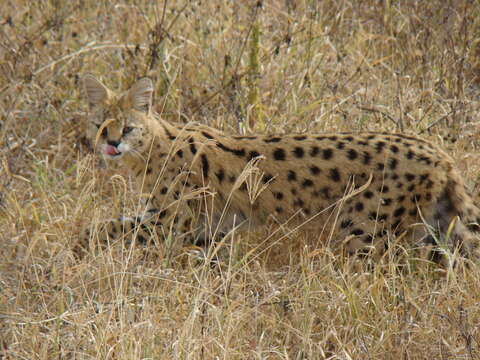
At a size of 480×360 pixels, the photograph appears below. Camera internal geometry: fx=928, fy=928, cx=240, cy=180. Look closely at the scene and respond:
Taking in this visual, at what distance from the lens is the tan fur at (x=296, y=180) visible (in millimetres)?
5219

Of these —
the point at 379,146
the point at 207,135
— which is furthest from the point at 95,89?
the point at 379,146

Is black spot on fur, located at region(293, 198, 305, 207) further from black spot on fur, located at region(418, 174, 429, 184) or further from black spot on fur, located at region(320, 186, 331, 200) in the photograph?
black spot on fur, located at region(418, 174, 429, 184)

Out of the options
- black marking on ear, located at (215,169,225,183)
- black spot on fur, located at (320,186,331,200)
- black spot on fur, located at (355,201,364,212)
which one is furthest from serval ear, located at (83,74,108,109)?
black spot on fur, located at (355,201,364,212)

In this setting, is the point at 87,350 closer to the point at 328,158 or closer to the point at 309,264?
the point at 309,264

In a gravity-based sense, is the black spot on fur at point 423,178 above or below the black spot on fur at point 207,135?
below

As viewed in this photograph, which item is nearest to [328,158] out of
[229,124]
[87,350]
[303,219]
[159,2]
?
[303,219]

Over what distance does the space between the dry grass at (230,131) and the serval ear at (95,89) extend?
410 mm

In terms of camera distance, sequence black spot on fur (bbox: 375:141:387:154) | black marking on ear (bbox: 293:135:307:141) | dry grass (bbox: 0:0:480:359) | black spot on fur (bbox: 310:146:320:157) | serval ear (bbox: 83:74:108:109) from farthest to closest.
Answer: serval ear (bbox: 83:74:108:109) < black marking on ear (bbox: 293:135:307:141) < black spot on fur (bbox: 310:146:320:157) < black spot on fur (bbox: 375:141:387:154) < dry grass (bbox: 0:0:480:359)

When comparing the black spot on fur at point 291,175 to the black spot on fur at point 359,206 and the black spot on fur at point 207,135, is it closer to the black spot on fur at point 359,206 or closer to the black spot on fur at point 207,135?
the black spot on fur at point 359,206

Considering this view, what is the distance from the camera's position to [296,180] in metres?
5.44

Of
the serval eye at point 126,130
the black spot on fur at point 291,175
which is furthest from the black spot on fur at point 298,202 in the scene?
the serval eye at point 126,130

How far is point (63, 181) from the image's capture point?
6203 millimetres

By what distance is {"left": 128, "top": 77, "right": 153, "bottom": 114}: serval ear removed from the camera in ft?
18.4

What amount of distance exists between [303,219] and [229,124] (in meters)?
1.46
